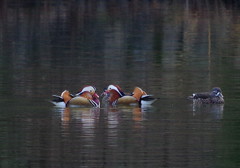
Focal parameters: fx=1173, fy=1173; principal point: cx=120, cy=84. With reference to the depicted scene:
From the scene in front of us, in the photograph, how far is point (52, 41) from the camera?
Answer: 38281mm

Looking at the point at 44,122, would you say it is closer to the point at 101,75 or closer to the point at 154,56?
the point at 101,75

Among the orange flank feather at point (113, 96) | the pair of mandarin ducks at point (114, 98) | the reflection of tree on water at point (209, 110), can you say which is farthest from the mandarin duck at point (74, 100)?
the reflection of tree on water at point (209, 110)

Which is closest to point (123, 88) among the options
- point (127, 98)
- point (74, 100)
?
point (127, 98)

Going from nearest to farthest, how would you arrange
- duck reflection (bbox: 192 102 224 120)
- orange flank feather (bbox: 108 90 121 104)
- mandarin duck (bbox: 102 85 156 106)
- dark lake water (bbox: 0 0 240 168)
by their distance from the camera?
1. dark lake water (bbox: 0 0 240 168)
2. duck reflection (bbox: 192 102 224 120)
3. mandarin duck (bbox: 102 85 156 106)
4. orange flank feather (bbox: 108 90 121 104)

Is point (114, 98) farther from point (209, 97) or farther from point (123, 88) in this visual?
point (123, 88)

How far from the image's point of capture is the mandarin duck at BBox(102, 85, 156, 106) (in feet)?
70.6

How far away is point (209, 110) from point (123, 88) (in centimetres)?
321

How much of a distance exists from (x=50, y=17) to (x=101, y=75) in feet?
88.2

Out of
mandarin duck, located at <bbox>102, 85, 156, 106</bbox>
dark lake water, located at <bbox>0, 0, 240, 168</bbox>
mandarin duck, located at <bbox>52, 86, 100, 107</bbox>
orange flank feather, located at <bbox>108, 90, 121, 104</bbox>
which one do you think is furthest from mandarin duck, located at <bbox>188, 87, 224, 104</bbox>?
mandarin duck, located at <bbox>52, 86, 100, 107</bbox>

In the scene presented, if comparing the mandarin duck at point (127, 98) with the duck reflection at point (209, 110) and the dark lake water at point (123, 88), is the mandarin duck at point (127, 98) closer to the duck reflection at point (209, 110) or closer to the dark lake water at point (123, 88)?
the dark lake water at point (123, 88)

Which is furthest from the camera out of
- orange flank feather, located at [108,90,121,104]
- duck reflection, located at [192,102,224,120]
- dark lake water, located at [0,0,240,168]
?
orange flank feather, located at [108,90,121,104]

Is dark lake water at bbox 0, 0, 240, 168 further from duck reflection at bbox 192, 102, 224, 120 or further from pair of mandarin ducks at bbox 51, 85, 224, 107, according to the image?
pair of mandarin ducks at bbox 51, 85, 224, 107

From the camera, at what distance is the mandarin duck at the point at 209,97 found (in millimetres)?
21750

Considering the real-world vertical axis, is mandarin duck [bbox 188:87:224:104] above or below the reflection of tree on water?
above
